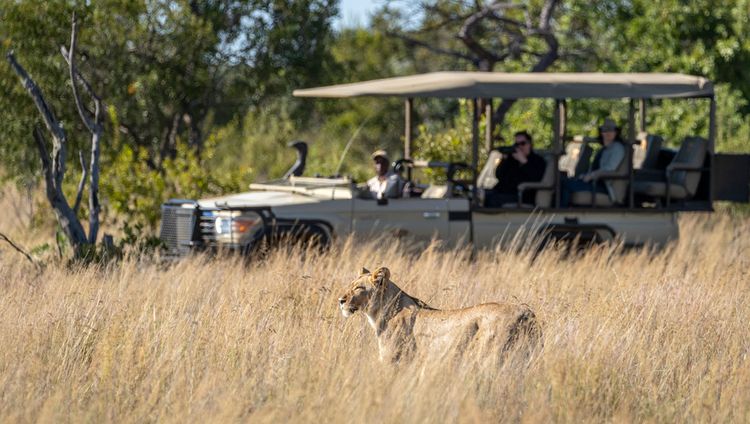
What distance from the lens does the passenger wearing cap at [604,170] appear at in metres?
11.4

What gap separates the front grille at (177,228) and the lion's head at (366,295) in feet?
14.2

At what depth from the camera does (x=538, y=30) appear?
833 inches

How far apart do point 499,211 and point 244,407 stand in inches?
228

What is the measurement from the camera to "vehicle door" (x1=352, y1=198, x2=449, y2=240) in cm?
1084

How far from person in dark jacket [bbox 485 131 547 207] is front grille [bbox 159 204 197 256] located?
2504 mm

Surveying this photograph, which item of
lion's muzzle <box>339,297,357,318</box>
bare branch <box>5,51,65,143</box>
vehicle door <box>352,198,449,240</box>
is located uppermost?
bare branch <box>5,51,65,143</box>

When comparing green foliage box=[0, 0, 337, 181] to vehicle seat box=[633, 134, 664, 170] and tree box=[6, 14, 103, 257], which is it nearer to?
tree box=[6, 14, 103, 257]

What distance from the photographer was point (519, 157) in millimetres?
11625

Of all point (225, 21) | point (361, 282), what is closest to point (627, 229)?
point (361, 282)

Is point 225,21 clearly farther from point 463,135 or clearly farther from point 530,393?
point 530,393

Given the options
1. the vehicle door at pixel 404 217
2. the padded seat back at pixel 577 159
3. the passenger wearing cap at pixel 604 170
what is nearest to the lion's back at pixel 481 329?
the vehicle door at pixel 404 217

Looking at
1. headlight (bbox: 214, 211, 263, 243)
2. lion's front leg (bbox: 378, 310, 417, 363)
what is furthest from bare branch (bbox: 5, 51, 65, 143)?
lion's front leg (bbox: 378, 310, 417, 363)

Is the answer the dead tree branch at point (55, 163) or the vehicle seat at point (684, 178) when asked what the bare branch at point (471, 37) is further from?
the dead tree branch at point (55, 163)

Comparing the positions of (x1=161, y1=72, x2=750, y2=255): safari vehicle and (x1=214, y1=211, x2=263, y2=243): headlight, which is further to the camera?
(x1=161, y1=72, x2=750, y2=255): safari vehicle
